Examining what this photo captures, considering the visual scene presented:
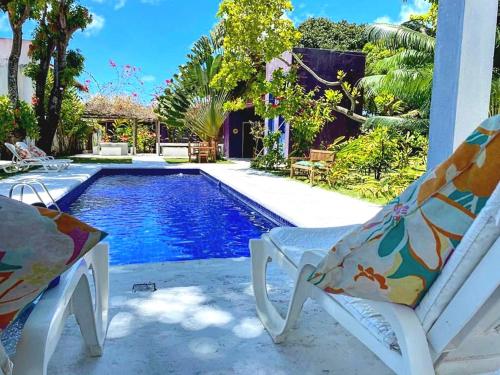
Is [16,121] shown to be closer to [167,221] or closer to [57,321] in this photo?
[167,221]

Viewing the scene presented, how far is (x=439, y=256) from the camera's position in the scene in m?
1.18

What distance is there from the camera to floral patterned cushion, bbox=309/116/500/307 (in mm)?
1128

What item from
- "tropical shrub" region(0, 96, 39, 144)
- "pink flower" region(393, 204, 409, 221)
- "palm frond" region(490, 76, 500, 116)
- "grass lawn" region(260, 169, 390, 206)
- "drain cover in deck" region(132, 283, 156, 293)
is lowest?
"drain cover in deck" region(132, 283, 156, 293)

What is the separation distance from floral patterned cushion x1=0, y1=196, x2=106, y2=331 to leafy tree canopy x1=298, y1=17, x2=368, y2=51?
84.2 ft

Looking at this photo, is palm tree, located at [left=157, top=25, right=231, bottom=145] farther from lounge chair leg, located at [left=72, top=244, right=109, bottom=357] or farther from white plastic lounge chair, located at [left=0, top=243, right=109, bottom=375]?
white plastic lounge chair, located at [left=0, top=243, right=109, bottom=375]

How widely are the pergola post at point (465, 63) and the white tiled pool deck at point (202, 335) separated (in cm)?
224

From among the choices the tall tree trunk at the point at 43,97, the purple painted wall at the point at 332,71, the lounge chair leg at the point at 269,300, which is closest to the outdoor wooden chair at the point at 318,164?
the purple painted wall at the point at 332,71

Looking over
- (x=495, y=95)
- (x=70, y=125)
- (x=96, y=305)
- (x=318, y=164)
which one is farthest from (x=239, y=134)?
(x=96, y=305)

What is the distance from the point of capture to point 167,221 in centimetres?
681

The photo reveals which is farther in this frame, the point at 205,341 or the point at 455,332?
the point at 205,341

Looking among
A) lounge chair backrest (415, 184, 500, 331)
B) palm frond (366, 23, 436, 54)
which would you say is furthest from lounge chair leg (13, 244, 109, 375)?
palm frond (366, 23, 436, 54)

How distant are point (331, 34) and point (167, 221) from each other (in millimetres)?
22024

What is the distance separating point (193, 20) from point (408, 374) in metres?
44.0

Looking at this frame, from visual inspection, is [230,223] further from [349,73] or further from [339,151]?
[349,73]
